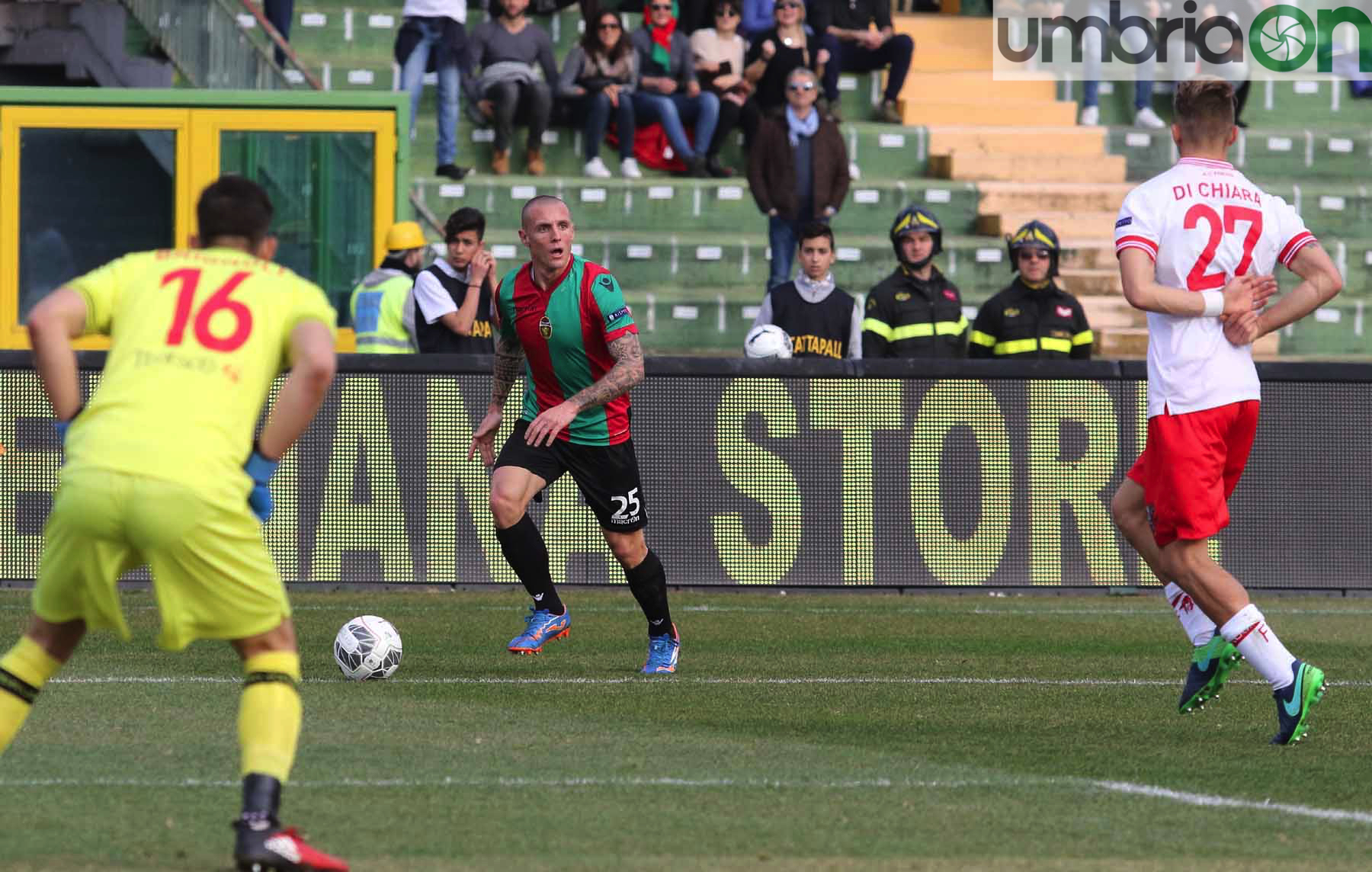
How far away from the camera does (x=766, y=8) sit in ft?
69.7

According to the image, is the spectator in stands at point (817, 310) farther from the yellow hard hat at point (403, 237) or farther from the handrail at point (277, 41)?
the handrail at point (277, 41)

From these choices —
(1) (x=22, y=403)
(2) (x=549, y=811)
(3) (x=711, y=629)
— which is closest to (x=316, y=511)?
(1) (x=22, y=403)

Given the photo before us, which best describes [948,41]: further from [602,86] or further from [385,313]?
[385,313]

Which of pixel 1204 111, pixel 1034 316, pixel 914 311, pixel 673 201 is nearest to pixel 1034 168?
pixel 673 201

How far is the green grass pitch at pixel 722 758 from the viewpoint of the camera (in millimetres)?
5973

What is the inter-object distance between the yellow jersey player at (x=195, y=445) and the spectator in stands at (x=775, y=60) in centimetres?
1454

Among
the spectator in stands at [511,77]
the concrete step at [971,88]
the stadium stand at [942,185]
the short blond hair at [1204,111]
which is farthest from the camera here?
the concrete step at [971,88]

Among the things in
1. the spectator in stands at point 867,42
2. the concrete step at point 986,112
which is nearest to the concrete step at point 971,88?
the concrete step at point 986,112

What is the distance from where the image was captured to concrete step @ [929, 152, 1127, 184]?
22.2 metres

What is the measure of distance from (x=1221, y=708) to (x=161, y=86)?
1301 centimetres

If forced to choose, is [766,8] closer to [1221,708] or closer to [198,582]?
[1221,708]

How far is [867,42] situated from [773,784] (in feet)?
52.1

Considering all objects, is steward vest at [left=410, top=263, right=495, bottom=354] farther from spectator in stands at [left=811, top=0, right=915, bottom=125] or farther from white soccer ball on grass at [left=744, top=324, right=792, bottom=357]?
spectator in stands at [left=811, top=0, right=915, bottom=125]

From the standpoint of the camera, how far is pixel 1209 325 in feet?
26.4
